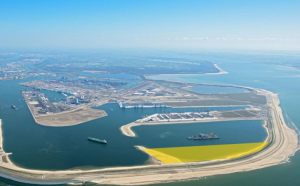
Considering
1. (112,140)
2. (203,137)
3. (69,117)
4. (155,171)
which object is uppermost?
(69,117)

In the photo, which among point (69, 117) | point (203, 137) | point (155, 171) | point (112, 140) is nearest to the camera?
point (155, 171)

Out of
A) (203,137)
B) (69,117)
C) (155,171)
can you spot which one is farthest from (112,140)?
(69,117)

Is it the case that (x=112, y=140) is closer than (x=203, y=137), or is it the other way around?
(x=112, y=140)

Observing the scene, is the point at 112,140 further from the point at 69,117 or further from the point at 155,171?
the point at 69,117

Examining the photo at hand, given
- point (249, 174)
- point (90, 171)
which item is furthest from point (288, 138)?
point (90, 171)

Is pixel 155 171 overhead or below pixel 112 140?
below

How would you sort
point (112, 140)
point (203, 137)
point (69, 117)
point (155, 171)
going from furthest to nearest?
1. point (69, 117)
2. point (203, 137)
3. point (112, 140)
4. point (155, 171)

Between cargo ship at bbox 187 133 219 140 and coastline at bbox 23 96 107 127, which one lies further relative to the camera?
coastline at bbox 23 96 107 127

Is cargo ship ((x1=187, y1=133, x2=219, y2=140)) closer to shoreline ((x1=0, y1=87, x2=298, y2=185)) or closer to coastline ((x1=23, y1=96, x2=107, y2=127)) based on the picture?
shoreline ((x1=0, y1=87, x2=298, y2=185))

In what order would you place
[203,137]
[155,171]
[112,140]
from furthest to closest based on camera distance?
[203,137] → [112,140] → [155,171]

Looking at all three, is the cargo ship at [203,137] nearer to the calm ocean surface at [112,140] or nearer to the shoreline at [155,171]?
the calm ocean surface at [112,140]

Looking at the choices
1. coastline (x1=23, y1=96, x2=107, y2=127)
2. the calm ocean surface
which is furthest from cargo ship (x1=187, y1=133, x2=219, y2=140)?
coastline (x1=23, y1=96, x2=107, y2=127)
